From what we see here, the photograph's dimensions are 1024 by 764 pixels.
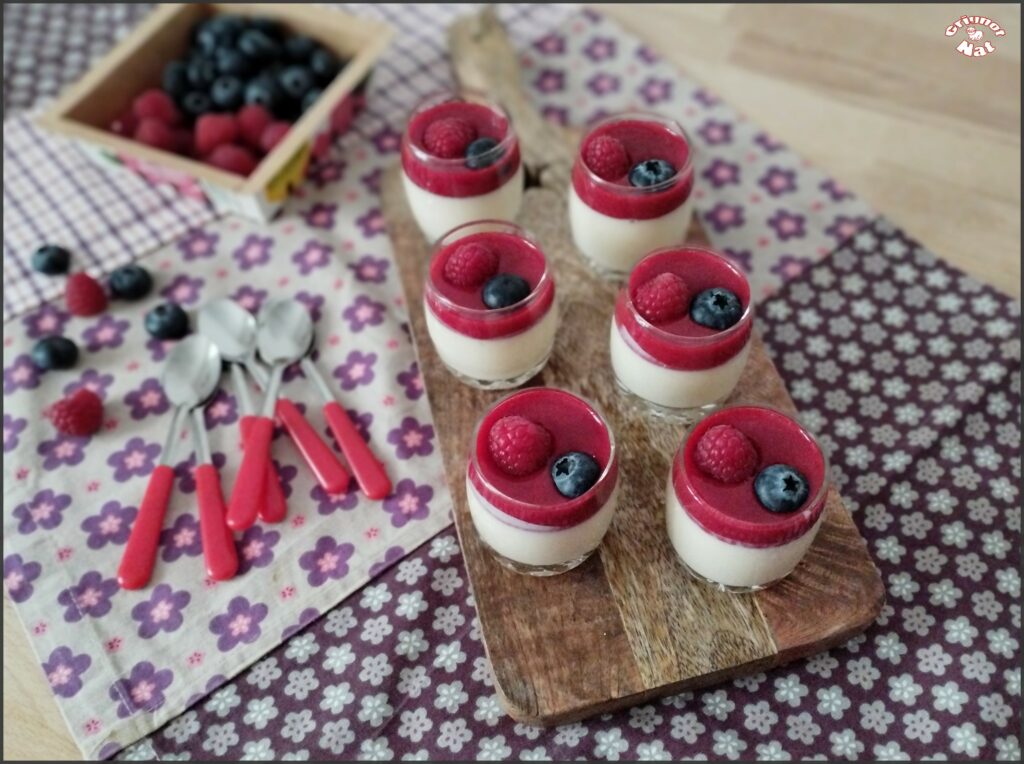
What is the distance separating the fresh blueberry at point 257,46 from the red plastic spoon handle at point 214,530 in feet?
2.71

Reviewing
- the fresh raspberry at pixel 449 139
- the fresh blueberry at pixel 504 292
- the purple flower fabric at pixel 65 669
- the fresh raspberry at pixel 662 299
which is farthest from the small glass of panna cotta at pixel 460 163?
the purple flower fabric at pixel 65 669

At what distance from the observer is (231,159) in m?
1.62

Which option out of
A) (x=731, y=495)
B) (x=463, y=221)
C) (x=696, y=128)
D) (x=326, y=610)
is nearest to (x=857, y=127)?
(x=696, y=128)

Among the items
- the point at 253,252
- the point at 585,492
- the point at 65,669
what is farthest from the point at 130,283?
the point at 585,492

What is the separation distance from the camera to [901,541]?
4.08ft

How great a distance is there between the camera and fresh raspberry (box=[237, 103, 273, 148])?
65.8 inches

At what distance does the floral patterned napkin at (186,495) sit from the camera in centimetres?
119

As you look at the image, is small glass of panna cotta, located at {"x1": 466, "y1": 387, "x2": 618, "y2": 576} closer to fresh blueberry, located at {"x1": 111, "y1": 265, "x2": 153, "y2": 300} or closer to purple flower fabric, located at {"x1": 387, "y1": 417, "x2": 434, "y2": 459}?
purple flower fabric, located at {"x1": 387, "y1": 417, "x2": 434, "y2": 459}

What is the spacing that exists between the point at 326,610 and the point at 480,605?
0.71 ft

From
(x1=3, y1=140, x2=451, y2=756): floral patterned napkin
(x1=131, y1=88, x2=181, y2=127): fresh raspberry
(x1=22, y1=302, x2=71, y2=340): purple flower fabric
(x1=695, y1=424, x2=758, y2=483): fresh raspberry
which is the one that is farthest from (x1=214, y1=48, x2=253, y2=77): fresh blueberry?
(x1=695, y1=424, x2=758, y2=483): fresh raspberry

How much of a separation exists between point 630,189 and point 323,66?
725 millimetres

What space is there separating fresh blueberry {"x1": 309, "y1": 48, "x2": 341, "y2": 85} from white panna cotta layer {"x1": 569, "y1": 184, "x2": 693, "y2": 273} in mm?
595

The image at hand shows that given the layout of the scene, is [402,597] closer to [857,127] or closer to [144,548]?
[144,548]

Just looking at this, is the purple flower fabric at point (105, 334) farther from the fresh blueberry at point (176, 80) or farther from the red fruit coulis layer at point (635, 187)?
the red fruit coulis layer at point (635, 187)
